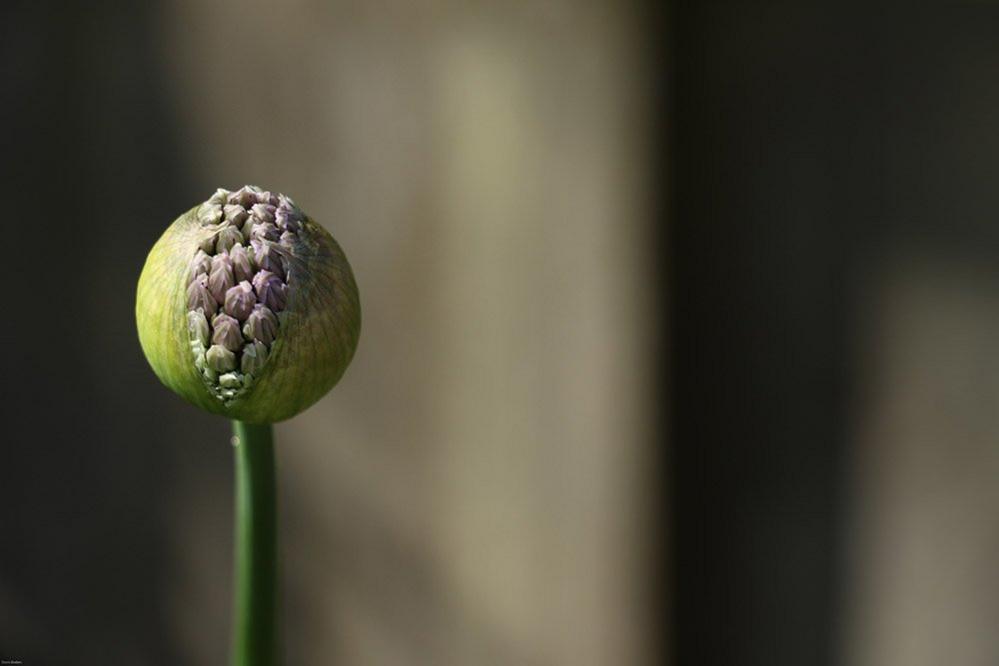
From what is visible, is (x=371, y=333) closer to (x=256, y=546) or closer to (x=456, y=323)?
(x=456, y=323)

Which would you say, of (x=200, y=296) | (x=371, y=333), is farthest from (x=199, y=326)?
(x=371, y=333)

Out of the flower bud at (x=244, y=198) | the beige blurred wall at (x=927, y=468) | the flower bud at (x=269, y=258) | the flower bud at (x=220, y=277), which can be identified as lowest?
the beige blurred wall at (x=927, y=468)

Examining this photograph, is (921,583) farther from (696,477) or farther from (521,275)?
(521,275)

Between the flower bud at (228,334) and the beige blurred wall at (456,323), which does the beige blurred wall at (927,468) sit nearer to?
the beige blurred wall at (456,323)

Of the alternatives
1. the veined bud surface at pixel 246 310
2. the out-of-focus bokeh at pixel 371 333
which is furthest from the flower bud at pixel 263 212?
the out-of-focus bokeh at pixel 371 333

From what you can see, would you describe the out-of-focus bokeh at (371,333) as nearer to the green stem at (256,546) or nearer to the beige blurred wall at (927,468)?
the beige blurred wall at (927,468)

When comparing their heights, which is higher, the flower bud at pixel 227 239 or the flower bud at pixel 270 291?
the flower bud at pixel 227 239

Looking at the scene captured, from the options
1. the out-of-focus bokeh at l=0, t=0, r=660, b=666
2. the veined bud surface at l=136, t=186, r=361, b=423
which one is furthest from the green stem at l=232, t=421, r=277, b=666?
the out-of-focus bokeh at l=0, t=0, r=660, b=666

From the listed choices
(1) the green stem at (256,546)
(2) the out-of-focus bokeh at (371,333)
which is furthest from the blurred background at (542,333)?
(1) the green stem at (256,546)

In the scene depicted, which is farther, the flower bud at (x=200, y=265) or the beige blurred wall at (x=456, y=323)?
the beige blurred wall at (x=456, y=323)
